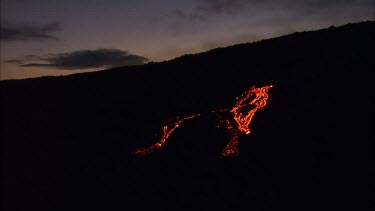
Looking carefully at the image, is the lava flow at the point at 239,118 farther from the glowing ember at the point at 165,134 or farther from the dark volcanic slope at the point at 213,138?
the dark volcanic slope at the point at 213,138

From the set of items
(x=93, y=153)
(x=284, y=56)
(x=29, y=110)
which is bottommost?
(x=93, y=153)

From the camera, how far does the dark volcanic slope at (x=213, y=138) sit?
36.6 feet

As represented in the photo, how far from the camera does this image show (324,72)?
1327cm

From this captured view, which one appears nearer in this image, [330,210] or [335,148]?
[330,210]

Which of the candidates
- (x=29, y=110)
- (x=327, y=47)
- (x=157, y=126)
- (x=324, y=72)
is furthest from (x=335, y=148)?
(x=29, y=110)

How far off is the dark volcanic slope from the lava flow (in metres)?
0.21

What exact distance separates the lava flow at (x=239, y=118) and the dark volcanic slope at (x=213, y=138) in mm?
215

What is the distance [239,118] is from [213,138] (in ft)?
3.06

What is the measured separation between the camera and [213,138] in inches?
512

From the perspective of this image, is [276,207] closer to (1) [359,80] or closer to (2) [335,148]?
(2) [335,148]

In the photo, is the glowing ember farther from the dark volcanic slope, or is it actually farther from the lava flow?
the dark volcanic slope

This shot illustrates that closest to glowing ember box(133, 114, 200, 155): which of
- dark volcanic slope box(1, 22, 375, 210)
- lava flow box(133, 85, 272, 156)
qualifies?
lava flow box(133, 85, 272, 156)

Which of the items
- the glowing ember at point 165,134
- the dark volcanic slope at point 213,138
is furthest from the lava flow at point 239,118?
the dark volcanic slope at point 213,138

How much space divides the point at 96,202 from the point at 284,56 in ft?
22.9
